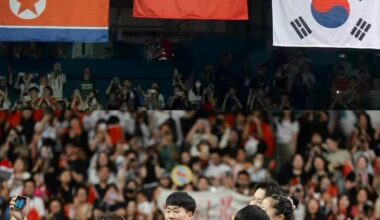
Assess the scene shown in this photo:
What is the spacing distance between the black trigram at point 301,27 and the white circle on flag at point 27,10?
3081 millimetres

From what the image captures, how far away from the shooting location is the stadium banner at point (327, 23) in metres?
10.1

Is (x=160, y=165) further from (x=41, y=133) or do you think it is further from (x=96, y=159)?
(x=41, y=133)

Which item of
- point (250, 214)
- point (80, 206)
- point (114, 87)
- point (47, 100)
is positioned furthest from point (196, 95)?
point (250, 214)

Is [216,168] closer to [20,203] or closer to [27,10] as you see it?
[27,10]

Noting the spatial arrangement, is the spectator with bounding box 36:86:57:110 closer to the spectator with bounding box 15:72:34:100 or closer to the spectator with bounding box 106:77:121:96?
the spectator with bounding box 15:72:34:100

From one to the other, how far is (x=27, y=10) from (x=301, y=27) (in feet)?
11.1

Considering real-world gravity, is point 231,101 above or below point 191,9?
below

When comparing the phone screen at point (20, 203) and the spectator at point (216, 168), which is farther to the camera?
the spectator at point (216, 168)

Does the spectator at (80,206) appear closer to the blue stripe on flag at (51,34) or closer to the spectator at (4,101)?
the spectator at (4,101)

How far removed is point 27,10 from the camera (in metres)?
9.87

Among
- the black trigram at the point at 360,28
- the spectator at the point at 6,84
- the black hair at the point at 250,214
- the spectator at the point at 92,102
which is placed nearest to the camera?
the black hair at the point at 250,214

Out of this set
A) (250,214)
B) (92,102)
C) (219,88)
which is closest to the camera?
(250,214)

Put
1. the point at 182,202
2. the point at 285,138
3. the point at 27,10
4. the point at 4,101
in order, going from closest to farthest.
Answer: the point at 182,202, the point at 27,10, the point at 285,138, the point at 4,101

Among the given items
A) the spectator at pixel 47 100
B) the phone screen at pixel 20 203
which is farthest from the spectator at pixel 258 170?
the phone screen at pixel 20 203
